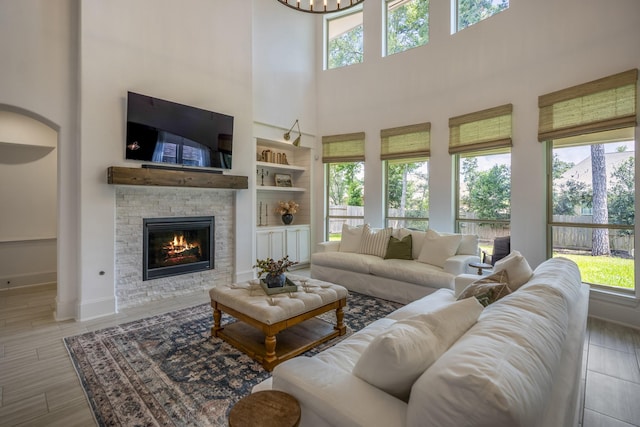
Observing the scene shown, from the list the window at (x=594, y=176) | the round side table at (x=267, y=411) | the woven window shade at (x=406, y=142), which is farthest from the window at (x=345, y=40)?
the round side table at (x=267, y=411)

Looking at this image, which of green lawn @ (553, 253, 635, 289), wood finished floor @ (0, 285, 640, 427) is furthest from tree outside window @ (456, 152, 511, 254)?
wood finished floor @ (0, 285, 640, 427)

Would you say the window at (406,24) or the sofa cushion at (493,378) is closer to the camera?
the sofa cushion at (493,378)

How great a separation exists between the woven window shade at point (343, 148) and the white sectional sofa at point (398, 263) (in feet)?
5.25

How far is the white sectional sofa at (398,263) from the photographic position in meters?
3.79

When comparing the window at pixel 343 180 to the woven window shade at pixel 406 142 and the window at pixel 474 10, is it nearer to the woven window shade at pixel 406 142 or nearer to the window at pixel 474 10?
the woven window shade at pixel 406 142

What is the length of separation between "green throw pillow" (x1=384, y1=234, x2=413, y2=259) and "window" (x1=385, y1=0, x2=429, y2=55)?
3.36m

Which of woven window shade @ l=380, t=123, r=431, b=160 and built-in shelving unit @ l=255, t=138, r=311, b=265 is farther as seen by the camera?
built-in shelving unit @ l=255, t=138, r=311, b=265

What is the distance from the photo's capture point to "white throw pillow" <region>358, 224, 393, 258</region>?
4.70 metres

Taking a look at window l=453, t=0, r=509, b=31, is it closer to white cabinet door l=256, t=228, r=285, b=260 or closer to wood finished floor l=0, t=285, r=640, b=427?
wood finished floor l=0, t=285, r=640, b=427

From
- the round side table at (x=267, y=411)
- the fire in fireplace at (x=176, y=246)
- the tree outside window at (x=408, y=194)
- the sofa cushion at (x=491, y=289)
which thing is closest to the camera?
the round side table at (x=267, y=411)

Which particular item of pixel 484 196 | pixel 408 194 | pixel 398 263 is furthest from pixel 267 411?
pixel 408 194

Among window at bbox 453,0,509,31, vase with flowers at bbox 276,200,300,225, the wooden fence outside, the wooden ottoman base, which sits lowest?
the wooden ottoman base

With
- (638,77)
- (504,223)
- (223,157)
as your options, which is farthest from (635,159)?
(223,157)

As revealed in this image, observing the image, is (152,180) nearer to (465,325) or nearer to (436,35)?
(465,325)
